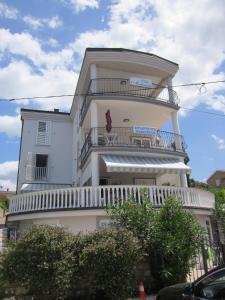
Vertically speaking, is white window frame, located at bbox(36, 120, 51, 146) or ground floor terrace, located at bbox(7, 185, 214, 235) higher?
white window frame, located at bbox(36, 120, 51, 146)

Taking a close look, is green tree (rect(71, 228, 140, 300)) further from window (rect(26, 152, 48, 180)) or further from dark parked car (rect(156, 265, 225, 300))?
window (rect(26, 152, 48, 180))

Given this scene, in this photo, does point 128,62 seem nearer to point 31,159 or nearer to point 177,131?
point 177,131

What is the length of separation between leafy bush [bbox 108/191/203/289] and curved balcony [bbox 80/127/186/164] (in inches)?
300

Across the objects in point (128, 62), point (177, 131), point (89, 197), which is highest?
point (128, 62)

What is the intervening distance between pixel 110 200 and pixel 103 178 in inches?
264

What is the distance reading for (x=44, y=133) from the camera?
2792 centimetres

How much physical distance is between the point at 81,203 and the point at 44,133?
13.5m

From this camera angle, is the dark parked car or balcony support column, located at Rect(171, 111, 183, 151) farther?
balcony support column, located at Rect(171, 111, 183, 151)

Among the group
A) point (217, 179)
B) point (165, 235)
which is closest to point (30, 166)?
point (165, 235)

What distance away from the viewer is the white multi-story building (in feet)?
53.5

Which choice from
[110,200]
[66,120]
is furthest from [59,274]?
[66,120]

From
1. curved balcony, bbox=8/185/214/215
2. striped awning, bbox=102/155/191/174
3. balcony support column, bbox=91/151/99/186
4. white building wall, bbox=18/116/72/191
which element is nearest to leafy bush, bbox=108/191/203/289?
curved balcony, bbox=8/185/214/215

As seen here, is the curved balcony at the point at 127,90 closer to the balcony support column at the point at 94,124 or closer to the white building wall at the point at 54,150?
the balcony support column at the point at 94,124

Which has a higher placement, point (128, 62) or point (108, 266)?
point (128, 62)
